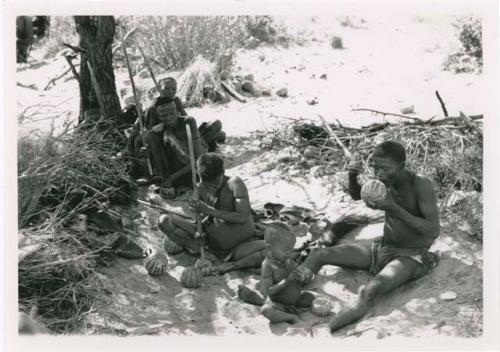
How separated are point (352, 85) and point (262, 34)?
2139mm

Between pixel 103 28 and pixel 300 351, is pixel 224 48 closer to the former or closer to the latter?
pixel 103 28

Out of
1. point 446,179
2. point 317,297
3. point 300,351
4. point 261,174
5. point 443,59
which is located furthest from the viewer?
point 443,59

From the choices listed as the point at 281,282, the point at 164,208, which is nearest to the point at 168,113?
the point at 164,208

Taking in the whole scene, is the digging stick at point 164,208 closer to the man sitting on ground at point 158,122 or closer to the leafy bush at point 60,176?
the leafy bush at point 60,176

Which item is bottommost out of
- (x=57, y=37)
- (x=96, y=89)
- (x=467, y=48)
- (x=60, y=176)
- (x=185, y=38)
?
(x=60, y=176)

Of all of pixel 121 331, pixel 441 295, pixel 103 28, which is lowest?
pixel 121 331

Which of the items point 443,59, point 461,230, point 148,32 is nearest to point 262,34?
point 148,32

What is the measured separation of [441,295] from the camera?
4457mm

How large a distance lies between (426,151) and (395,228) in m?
1.42

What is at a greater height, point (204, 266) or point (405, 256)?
point (405, 256)

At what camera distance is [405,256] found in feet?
15.3

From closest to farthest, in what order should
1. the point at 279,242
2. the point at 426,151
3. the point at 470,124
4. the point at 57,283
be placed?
the point at 279,242 < the point at 57,283 < the point at 470,124 < the point at 426,151

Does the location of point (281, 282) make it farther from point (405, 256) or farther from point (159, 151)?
point (159, 151)

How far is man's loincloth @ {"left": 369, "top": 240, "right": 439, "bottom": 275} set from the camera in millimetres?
4648
